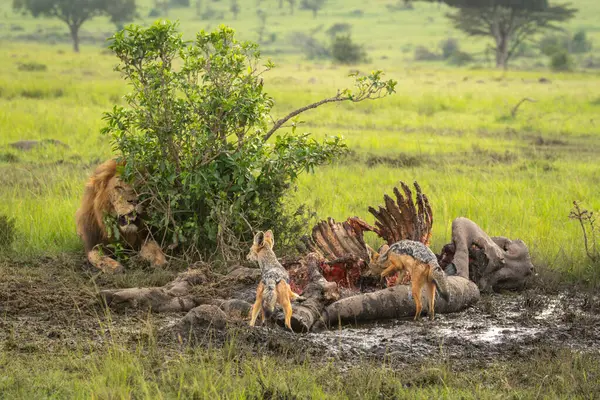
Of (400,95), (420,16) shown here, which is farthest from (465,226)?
(420,16)

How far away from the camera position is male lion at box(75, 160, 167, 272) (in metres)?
6.39

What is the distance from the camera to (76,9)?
46.7 m

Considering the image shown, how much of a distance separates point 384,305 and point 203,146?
2008 mm

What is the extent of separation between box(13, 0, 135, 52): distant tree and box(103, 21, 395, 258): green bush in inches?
1596

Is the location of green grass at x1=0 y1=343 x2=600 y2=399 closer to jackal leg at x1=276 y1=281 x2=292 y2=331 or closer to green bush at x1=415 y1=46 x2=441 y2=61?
jackal leg at x1=276 y1=281 x2=292 y2=331

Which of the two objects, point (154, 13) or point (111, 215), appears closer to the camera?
point (111, 215)

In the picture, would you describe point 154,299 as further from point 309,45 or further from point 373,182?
point 309,45

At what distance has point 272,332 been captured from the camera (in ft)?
15.7

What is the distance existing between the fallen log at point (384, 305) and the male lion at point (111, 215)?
1.71 meters

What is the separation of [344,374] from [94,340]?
1439 millimetres

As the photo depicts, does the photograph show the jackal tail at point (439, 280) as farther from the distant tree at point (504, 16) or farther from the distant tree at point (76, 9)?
the distant tree at point (76, 9)

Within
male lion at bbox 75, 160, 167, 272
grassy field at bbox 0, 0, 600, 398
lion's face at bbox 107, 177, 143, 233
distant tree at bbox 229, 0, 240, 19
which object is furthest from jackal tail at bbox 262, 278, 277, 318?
distant tree at bbox 229, 0, 240, 19

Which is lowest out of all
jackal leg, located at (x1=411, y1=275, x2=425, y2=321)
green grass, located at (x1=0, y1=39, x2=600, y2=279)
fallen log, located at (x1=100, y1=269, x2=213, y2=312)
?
green grass, located at (x1=0, y1=39, x2=600, y2=279)

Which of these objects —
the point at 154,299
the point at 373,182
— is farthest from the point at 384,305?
the point at 373,182
